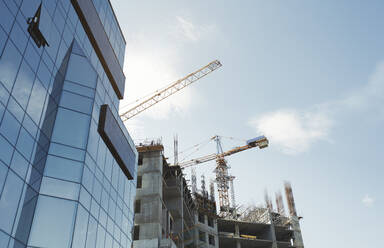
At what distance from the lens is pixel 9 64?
72.2 feet

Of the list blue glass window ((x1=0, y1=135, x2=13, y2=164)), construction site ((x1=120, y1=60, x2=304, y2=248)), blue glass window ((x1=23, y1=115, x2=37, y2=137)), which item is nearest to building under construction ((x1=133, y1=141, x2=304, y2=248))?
construction site ((x1=120, y1=60, x2=304, y2=248))

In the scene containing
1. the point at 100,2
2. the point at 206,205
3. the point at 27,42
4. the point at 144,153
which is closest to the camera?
the point at 27,42

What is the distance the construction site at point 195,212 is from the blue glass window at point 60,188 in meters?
20.5

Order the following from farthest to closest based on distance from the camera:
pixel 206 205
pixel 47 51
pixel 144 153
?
pixel 206 205 → pixel 144 153 → pixel 47 51

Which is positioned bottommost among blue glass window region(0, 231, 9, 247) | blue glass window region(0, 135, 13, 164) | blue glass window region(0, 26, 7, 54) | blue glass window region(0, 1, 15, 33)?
blue glass window region(0, 231, 9, 247)

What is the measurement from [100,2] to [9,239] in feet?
94.4

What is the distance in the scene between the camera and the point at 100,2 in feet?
134

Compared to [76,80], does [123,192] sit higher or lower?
lower

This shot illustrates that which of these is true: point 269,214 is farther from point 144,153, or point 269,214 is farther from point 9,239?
point 9,239

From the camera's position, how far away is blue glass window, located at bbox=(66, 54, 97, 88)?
98.2ft

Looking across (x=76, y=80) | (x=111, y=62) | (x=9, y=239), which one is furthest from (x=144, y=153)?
(x=9, y=239)

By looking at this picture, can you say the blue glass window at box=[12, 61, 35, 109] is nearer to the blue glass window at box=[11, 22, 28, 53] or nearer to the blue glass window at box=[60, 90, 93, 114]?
the blue glass window at box=[11, 22, 28, 53]

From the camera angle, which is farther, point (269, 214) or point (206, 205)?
point (269, 214)

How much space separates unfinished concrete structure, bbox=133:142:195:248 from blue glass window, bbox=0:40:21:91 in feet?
100
